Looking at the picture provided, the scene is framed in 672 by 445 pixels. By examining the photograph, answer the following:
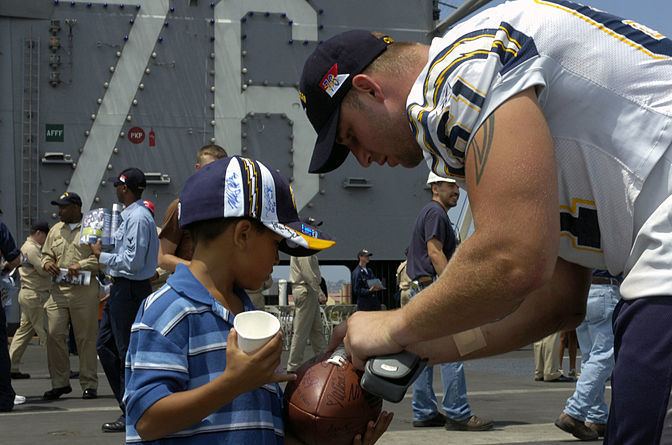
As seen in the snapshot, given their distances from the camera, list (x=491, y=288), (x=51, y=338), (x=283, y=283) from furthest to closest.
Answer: (x=283, y=283) → (x=51, y=338) → (x=491, y=288)

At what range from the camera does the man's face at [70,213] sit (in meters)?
11.0

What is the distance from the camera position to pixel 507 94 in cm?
223

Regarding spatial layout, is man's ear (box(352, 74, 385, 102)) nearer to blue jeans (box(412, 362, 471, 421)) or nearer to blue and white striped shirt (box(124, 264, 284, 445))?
blue and white striped shirt (box(124, 264, 284, 445))

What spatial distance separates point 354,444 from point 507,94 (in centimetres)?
129

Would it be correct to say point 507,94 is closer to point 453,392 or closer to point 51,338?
point 453,392

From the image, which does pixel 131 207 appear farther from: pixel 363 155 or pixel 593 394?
pixel 363 155

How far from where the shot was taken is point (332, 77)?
2.69 metres

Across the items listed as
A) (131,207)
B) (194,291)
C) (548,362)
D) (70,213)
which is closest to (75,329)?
(70,213)

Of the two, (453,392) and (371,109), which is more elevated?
(371,109)

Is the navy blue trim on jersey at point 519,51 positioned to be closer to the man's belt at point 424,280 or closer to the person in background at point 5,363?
the man's belt at point 424,280

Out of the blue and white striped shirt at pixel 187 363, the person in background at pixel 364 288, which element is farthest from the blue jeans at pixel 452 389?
the person in background at pixel 364 288

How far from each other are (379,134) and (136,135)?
59.5 ft

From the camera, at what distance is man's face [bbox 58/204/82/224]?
11.0m

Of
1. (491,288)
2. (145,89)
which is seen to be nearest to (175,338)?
(491,288)
